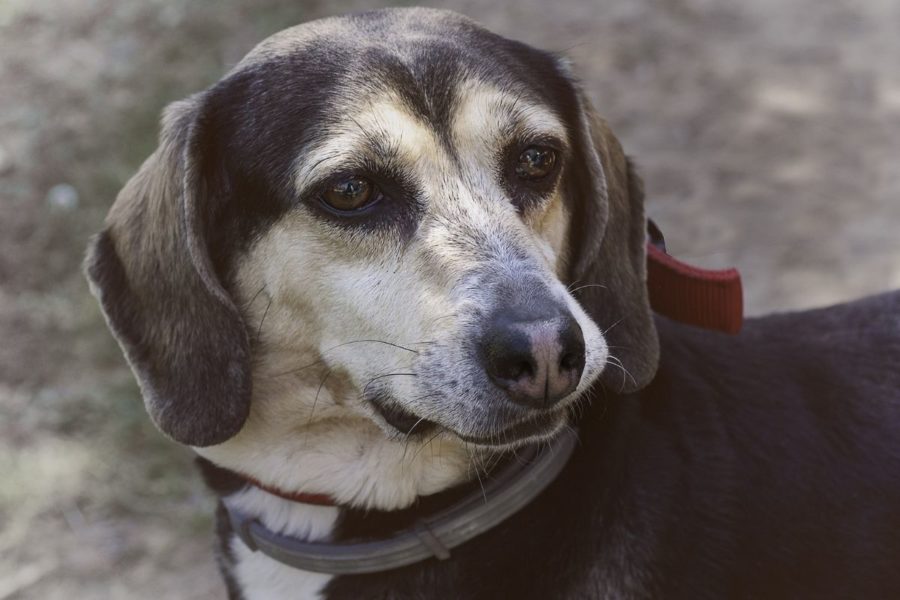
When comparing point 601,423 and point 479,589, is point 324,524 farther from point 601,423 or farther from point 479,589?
point 601,423

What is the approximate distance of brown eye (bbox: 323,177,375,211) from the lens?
2766 mm

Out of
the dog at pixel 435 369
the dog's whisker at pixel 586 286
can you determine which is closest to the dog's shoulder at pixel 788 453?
the dog at pixel 435 369

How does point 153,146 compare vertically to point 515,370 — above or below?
below

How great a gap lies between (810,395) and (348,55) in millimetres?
1553

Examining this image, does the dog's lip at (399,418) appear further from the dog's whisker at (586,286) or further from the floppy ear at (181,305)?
the dog's whisker at (586,286)

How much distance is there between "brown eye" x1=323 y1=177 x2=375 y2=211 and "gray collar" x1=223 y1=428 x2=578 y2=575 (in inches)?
30.4

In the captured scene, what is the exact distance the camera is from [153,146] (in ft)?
21.7

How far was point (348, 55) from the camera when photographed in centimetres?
287

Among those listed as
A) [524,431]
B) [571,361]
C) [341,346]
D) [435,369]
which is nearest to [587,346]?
[571,361]

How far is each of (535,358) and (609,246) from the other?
0.78 metres

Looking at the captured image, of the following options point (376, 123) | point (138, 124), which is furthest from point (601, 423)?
point (138, 124)

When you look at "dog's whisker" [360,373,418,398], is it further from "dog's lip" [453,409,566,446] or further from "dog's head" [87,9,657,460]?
"dog's lip" [453,409,566,446]

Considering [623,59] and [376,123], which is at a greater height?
[376,123]

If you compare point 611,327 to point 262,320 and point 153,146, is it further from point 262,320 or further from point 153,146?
point 153,146
